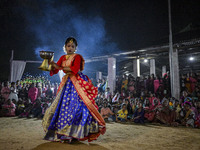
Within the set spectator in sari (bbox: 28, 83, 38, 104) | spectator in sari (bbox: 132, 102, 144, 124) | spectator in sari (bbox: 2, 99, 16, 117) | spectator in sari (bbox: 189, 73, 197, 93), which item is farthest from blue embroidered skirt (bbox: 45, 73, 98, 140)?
spectator in sari (bbox: 189, 73, 197, 93)

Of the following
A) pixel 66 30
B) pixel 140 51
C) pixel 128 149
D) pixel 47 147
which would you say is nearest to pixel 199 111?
pixel 128 149

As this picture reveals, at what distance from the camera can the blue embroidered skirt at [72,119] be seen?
262 centimetres

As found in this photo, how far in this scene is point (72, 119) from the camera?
8.75ft

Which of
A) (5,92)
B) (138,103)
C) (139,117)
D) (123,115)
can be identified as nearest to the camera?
(139,117)

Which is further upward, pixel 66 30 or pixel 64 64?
pixel 66 30

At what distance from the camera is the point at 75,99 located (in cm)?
283

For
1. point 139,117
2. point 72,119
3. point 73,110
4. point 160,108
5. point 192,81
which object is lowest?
point 139,117

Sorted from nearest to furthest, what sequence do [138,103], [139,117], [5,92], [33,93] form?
[139,117] < [138,103] < [5,92] < [33,93]

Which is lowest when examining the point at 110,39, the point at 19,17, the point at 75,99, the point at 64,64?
the point at 75,99

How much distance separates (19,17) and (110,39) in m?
9.32

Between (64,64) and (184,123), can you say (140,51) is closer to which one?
(184,123)

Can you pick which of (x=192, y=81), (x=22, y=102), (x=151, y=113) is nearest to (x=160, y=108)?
(x=151, y=113)

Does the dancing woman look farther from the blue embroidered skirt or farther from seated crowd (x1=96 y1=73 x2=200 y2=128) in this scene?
seated crowd (x1=96 y1=73 x2=200 y2=128)

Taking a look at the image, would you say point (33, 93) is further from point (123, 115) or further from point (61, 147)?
point (61, 147)
